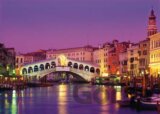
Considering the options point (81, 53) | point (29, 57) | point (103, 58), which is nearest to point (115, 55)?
point (103, 58)

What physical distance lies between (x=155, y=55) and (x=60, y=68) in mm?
13820

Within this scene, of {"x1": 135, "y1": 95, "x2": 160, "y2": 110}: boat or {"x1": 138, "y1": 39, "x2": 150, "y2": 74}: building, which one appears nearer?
{"x1": 135, "y1": 95, "x2": 160, "y2": 110}: boat

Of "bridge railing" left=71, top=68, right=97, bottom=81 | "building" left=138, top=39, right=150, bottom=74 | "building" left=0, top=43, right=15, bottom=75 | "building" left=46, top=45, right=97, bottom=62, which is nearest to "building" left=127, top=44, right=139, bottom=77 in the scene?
"building" left=138, top=39, right=150, bottom=74

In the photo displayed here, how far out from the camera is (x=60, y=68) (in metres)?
42.6

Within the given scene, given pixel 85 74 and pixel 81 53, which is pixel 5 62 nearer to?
pixel 85 74

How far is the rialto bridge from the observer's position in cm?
4241

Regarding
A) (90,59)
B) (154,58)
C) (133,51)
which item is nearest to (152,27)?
(133,51)

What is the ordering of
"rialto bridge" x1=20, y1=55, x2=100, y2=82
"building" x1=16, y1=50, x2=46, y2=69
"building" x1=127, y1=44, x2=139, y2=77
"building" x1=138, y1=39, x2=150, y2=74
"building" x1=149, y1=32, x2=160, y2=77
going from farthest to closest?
1. "building" x1=16, y1=50, x2=46, y2=69
2. "rialto bridge" x1=20, y1=55, x2=100, y2=82
3. "building" x1=127, y1=44, x2=139, y2=77
4. "building" x1=138, y1=39, x2=150, y2=74
5. "building" x1=149, y1=32, x2=160, y2=77

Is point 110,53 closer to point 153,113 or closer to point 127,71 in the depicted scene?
point 127,71

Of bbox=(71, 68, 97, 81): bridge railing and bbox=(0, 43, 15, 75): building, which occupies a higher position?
bbox=(0, 43, 15, 75): building

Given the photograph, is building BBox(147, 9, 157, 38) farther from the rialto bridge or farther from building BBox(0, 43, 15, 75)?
building BBox(0, 43, 15, 75)

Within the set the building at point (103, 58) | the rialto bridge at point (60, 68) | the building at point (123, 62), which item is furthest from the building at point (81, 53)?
the building at point (123, 62)

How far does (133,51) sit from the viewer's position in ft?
124

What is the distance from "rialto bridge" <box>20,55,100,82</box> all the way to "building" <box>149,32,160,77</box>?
12332mm
